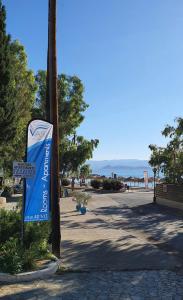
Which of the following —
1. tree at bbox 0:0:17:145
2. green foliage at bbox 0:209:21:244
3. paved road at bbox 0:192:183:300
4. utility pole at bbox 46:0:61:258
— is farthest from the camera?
tree at bbox 0:0:17:145

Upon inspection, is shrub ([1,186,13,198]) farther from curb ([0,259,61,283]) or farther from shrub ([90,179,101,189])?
curb ([0,259,61,283])

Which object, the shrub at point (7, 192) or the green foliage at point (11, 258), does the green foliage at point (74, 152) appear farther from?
the green foliage at point (11, 258)

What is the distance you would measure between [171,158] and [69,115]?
1266 centimetres

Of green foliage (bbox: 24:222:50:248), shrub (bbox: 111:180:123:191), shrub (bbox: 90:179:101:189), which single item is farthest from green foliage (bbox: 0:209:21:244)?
shrub (bbox: 90:179:101:189)

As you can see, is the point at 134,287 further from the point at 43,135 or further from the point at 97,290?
the point at 43,135

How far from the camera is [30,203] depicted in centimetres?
1116

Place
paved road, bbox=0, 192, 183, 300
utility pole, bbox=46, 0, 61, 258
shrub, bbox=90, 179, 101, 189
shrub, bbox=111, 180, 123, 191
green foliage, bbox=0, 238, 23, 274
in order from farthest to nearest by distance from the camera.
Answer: shrub, bbox=90, 179, 101, 189 → shrub, bbox=111, 180, 123, 191 → utility pole, bbox=46, 0, 61, 258 → green foliage, bbox=0, 238, 23, 274 → paved road, bbox=0, 192, 183, 300

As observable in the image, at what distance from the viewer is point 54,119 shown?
41.1 ft

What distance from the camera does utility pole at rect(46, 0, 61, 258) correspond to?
40.1 ft

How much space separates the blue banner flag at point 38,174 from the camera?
11.1 metres

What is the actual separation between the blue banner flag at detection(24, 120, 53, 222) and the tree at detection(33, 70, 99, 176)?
108 ft

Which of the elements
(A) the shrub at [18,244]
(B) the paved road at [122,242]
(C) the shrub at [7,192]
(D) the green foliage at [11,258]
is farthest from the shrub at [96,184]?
(D) the green foliage at [11,258]

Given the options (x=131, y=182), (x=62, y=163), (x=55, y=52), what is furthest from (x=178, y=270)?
(x=131, y=182)

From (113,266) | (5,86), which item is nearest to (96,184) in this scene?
(5,86)
